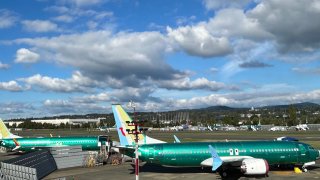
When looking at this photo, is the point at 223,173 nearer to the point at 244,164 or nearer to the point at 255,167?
the point at 244,164

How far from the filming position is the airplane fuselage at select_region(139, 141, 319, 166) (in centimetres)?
4462

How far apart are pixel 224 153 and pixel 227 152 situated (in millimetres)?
403

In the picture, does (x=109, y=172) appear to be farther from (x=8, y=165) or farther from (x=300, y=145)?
(x=300, y=145)

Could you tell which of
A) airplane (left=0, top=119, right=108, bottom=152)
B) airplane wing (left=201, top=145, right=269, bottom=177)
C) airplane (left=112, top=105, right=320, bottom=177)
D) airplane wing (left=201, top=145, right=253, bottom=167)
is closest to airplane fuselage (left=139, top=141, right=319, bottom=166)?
airplane (left=112, top=105, right=320, bottom=177)

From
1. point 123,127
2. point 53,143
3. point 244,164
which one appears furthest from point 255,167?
point 53,143

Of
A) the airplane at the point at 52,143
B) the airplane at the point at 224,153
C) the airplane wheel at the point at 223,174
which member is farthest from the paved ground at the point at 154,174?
the airplane at the point at 52,143

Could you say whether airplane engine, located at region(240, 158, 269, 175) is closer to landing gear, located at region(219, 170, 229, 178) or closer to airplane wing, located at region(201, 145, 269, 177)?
airplane wing, located at region(201, 145, 269, 177)

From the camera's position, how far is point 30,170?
3362 centimetres

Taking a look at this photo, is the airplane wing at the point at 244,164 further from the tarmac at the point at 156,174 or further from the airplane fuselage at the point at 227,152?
the airplane fuselage at the point at 227,152

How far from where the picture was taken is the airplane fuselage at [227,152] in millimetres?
44625

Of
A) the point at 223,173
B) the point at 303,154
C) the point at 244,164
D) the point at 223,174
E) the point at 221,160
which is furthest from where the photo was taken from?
the point at 303,154

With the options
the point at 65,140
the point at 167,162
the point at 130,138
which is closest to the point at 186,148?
the point at 167,162

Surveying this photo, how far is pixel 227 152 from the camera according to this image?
4556 cm

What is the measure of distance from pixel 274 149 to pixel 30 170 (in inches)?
1127
